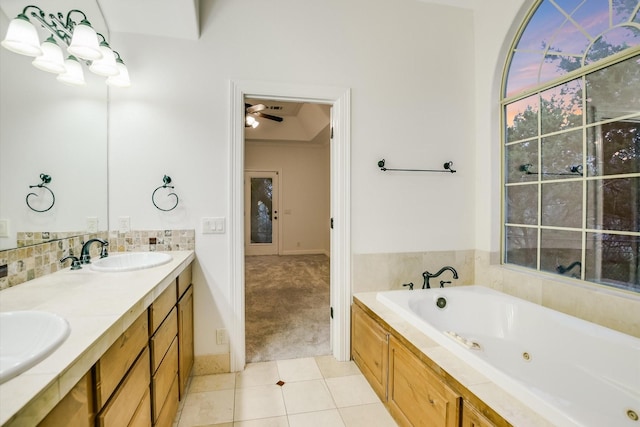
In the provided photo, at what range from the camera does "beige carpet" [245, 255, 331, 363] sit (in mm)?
2582

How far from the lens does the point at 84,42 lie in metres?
1.52

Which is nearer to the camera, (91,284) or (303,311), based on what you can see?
(91,284)

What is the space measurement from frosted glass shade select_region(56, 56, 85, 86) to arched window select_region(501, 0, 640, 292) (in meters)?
2.93

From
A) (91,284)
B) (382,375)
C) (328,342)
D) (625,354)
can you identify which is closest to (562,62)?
(625,354)

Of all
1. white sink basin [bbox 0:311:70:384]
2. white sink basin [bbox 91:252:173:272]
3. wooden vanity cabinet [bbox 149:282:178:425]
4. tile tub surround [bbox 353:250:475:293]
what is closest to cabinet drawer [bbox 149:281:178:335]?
wooden vanity cabinet [bbox 149:282:178:425]

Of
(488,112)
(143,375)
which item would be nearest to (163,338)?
(143,375)

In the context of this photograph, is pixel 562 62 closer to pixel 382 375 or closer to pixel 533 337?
pixel 533 337

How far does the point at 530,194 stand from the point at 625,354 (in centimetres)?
117

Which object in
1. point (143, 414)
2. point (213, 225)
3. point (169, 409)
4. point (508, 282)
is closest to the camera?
point (143, 414)

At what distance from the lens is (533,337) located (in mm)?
1857

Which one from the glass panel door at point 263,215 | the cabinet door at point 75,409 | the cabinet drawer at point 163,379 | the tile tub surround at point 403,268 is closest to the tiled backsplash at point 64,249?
the cabinet drawer at point 163,379

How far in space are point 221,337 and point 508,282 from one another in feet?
7.21

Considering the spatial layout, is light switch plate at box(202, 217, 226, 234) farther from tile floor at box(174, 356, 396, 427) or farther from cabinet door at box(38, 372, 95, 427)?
cabinet door at box(38, 372, 95, 427)

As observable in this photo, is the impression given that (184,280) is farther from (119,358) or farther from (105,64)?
(105,64)
